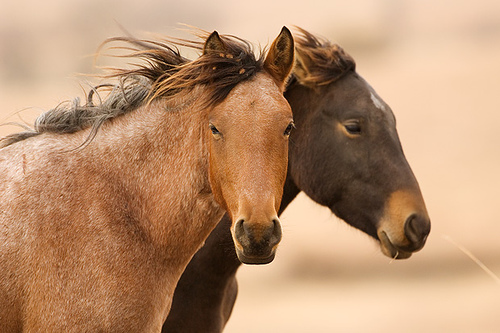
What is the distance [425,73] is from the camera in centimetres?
2736

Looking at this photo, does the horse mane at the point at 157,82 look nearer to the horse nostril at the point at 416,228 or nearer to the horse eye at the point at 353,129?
the horse eye at the point at 353,129

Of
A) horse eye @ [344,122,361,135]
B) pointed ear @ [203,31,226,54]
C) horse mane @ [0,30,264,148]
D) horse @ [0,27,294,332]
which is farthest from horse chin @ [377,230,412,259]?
pointed ear @ [203,31,226,54]

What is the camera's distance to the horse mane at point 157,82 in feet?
14.5

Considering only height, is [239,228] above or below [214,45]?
below

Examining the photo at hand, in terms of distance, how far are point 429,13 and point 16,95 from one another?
876 inches

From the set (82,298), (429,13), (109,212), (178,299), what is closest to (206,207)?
(109,212)

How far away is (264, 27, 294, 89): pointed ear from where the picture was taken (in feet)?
15.1

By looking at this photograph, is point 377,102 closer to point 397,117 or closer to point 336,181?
point 336,181

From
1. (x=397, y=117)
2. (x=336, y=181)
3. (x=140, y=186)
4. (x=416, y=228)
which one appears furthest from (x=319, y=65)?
(x=397, y=117)

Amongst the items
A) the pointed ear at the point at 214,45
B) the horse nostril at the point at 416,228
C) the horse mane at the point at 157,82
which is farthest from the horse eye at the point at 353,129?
the pointed ear at the point at 214,45

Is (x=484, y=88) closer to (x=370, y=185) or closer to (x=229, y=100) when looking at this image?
(x=370, y=185)

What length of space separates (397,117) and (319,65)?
707 inches

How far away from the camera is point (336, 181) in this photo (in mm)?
5746

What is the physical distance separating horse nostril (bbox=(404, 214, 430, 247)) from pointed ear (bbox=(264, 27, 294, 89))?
5.14 ft
